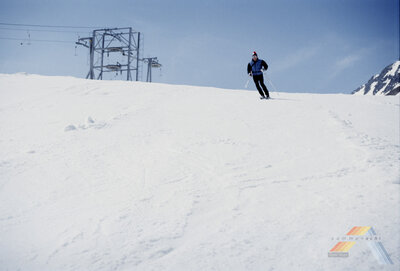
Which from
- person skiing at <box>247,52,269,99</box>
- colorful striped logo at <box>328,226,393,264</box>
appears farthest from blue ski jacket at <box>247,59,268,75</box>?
colorful striped logo at <box>328,226,393,264</box>

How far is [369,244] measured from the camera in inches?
80.7

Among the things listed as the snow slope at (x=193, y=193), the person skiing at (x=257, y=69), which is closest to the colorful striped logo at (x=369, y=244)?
the snow slope at (x=193, y=193)

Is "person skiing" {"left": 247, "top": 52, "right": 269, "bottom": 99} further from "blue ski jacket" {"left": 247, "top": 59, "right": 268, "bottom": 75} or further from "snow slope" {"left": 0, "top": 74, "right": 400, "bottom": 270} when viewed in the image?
"snow slope" {"left": 0, "top": 74, "right": 400, "bottom": 270}

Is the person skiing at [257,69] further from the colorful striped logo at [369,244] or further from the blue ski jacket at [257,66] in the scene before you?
the colorful striped logo at [369,244]

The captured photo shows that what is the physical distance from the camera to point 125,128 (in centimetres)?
532

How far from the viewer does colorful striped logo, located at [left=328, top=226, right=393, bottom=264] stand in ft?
6.30

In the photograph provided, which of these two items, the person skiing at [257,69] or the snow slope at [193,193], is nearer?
the snow slope at [193,193]

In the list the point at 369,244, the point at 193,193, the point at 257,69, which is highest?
the point at 257,69

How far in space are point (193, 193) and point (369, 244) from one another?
5.21 feet

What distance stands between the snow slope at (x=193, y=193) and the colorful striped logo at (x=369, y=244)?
41 millimetres

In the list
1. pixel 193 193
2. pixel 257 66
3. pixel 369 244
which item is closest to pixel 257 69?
pixel 257 66

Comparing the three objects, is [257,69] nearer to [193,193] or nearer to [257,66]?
[257,66]

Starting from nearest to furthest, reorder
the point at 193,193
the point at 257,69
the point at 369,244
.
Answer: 1. the point at 369,244
2. the point at 193,193
3. the point at 257,69

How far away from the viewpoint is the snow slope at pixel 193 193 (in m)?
2.02
